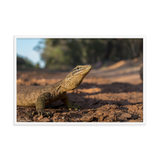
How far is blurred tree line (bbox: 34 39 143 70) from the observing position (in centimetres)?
1555

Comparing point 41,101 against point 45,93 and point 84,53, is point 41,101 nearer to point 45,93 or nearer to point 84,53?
point 45,93

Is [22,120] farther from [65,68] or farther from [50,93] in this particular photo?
[65,68]

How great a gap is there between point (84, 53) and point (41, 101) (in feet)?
46.3

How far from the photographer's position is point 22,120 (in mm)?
3990

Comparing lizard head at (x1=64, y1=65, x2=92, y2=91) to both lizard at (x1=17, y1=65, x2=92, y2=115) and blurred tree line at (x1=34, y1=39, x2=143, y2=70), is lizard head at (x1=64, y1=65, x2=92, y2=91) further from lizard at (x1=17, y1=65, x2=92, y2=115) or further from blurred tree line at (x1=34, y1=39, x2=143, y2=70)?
blurred tree line at (x1=34, y1=39, x2=143, y2=70)

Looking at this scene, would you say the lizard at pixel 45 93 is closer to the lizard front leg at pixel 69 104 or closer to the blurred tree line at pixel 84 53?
the lizard front leg at pixel 69 104

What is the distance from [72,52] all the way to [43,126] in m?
14.0

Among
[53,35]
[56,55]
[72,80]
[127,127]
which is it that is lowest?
[127,127]

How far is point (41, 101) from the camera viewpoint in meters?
4.58

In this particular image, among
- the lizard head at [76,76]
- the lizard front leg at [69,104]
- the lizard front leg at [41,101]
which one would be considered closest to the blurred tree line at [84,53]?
the lizard front leg at [69,104]

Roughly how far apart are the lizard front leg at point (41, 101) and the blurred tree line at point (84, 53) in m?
10.4

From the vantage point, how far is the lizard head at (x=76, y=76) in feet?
13.5

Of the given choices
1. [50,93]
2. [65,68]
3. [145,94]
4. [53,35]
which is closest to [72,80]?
[50,93]

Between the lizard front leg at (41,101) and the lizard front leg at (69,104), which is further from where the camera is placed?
the lizard front leg at (69,104)
